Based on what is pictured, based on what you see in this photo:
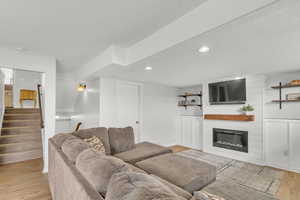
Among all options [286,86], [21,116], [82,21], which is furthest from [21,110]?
[286,86]

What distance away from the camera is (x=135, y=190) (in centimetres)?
69

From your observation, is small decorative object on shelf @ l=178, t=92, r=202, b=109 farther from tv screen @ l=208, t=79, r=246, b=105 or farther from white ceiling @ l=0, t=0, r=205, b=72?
white ceiling @ l=0, t=0, r=205, b=72

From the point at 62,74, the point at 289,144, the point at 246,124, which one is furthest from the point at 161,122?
the point at 62,74

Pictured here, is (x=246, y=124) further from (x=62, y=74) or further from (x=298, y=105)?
(x=62, y=74)

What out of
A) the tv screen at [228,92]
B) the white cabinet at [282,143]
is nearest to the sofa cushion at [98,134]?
the tv screen at [228,92]

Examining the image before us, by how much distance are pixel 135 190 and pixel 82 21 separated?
2.03 m

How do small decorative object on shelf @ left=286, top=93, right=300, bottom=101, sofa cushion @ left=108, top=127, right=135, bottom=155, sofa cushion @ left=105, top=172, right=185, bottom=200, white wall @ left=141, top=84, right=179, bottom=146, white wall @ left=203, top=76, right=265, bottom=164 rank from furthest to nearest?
1. white wall @ left=141, top=84, right=179, bottom=146
2. white wall @ left=203, top=76, right=265, bottom=164
3. small decorative object on shelf @ left=286, top=93, right=300, bottom=101
4. sofa cushion @ left=108, top=127, right=135, bottom=155
5. sofa cushion @ left=105, top=172, right=185, bottom=200

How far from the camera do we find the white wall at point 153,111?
385 centimetres

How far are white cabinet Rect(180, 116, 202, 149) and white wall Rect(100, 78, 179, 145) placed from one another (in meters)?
0.32

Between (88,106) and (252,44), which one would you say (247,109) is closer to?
(252,44)

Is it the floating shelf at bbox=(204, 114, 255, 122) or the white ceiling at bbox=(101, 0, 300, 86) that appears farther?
the floating shelf at bbox=(204, 114, 255, 122)

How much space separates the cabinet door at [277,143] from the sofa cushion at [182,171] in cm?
247

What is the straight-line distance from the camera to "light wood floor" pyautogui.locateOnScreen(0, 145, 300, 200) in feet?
7.06

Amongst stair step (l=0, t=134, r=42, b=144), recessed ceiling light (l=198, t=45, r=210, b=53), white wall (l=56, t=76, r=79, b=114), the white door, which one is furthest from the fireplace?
stair step (l=0, t=134, r=42, b=144)
